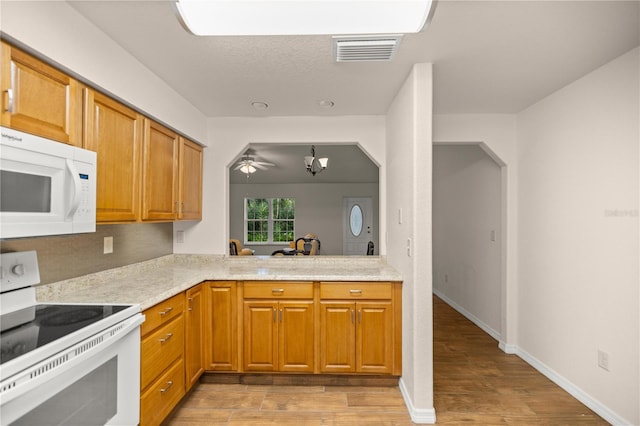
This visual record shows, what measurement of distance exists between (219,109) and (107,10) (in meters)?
1.49

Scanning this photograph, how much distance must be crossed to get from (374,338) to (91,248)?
216 cm

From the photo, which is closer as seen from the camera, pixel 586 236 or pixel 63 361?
pixel 63 361

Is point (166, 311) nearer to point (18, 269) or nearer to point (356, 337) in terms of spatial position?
point (18, 269)

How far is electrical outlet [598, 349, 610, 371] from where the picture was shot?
87.1 inches

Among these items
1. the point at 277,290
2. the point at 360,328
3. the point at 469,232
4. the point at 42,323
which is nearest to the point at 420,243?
the point at 360,328

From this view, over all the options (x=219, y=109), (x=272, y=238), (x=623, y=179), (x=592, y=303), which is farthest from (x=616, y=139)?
(x=272, y=238)

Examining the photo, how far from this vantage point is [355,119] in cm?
330

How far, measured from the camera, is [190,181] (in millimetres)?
3084

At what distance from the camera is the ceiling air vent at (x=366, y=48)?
1.85 m

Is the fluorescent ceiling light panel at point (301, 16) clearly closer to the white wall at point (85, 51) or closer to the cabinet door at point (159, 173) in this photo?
the white wall at point (85, 51)

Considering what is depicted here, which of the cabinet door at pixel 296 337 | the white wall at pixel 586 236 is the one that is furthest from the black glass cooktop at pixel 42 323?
the white wall at pixel 586 236

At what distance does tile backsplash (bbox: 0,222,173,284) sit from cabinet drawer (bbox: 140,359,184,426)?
85 centimetres

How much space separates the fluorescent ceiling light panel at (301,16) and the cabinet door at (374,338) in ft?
6.48

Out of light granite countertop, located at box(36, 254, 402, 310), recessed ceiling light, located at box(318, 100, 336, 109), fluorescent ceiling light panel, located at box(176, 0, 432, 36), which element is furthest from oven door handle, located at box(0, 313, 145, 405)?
recessed ceiling light, located at box(318, 100, 336, 109)
